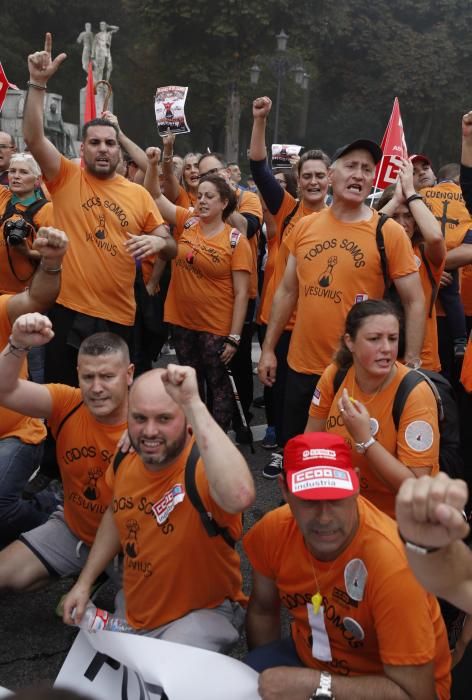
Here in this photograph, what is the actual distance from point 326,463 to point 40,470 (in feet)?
8.11

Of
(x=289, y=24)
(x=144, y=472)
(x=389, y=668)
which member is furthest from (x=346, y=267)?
(x=289, y=24)

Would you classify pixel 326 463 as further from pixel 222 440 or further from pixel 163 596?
pixel 163 596

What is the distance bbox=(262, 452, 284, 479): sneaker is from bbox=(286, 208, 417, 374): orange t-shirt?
Answer: 1144mm

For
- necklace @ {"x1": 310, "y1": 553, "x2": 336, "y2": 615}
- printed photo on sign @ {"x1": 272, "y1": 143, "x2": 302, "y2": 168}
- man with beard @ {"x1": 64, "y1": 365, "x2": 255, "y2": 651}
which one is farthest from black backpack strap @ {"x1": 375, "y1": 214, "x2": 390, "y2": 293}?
printed photo on sign @ {"x1": 272, "y1": 143, "x2": 302, "y2": 168}

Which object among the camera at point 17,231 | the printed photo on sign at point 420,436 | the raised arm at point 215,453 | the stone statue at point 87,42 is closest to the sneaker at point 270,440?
the camera at point 17,231

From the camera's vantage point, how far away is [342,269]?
147 inches

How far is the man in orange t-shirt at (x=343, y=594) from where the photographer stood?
215 centimetres

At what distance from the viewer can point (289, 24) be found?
105 feet

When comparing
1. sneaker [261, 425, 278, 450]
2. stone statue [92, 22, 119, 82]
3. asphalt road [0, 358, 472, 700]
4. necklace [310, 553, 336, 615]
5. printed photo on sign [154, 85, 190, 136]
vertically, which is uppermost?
stone statue [92, 22, 119, 82]

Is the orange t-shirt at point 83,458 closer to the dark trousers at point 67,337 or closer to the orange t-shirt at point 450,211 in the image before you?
the dark trousers at point 67,337

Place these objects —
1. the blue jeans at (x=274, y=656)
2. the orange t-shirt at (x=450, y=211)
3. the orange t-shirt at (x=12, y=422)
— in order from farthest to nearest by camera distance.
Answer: the orange t-shirt at (x=450, y=211) < the orange t-shirt at (x=12, y=422) < the blue jeans at (x=274, y=656)

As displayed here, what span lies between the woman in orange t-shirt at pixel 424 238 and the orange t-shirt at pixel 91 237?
1.50 metres

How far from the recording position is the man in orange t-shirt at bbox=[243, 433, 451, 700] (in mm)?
2152

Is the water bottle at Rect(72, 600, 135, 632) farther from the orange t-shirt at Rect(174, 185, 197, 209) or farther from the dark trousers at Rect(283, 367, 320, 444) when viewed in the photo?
the orange t-shirt at Rect(174, 185, 197, 209)
